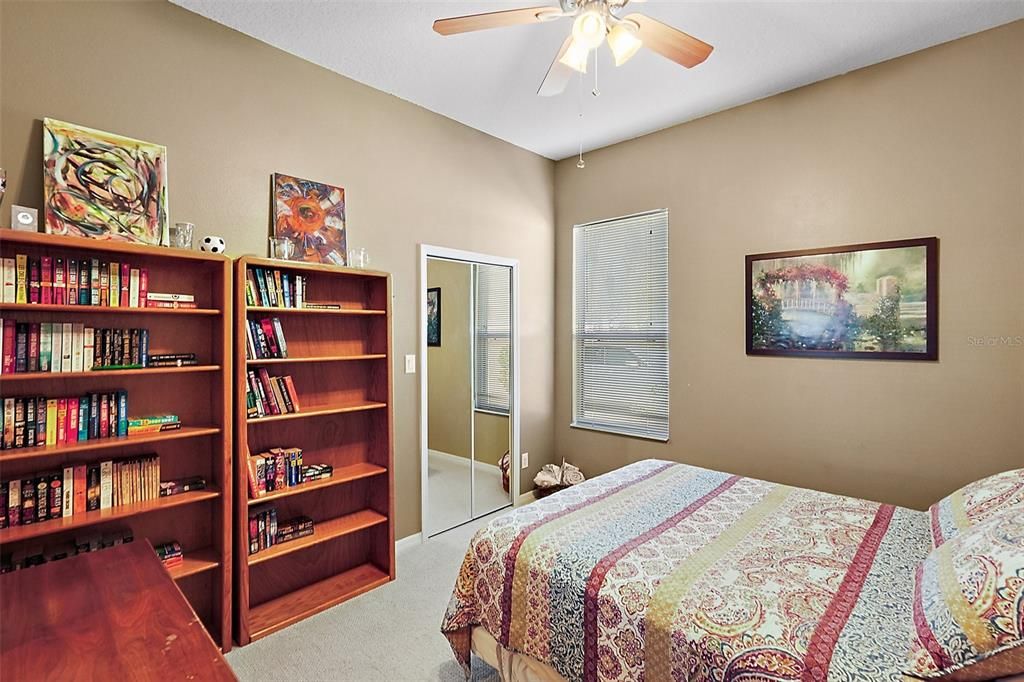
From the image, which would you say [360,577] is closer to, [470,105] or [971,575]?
[971,575]

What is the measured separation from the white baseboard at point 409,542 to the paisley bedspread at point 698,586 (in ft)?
4.29

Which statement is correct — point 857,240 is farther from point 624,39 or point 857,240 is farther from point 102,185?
point 102,185

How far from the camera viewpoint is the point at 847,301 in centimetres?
292

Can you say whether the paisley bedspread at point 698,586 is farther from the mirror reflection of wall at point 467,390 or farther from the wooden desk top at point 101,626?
the mirror reflection of wall at point 467,390

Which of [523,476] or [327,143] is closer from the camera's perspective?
[327,143]

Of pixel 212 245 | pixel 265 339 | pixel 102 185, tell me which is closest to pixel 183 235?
pixel 212 245

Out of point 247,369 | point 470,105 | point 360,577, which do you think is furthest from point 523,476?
point 470,105

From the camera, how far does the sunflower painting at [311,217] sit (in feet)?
8.80

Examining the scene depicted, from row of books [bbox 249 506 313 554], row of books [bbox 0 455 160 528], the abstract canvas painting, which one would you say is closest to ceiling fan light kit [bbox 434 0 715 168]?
the abstract canvas painting

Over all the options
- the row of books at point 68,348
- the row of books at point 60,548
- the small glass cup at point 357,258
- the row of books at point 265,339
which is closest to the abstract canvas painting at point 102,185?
the row of books at point 68,348

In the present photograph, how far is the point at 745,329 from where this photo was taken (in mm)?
3324

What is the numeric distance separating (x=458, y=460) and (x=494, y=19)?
275 centimetres

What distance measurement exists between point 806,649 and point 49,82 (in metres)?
3.23

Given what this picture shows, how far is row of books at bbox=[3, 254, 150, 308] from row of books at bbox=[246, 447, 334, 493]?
0.88 m
